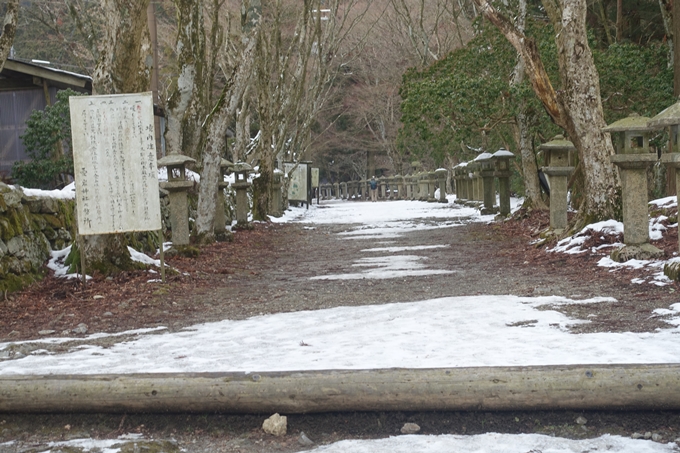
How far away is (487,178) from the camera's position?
71.0 ft

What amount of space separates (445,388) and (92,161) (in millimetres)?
6263

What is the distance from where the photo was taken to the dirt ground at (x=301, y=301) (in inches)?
165

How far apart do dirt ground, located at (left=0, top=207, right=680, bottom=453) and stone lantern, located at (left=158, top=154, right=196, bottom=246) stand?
495 mm

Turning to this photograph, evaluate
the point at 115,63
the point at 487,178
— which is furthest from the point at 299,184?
the point at 115,63

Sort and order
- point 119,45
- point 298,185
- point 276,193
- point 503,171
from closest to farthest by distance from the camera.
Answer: point 119,45 → point 503,171 → point 276,193 → point 298,185

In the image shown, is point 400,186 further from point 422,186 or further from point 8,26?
point 8,26

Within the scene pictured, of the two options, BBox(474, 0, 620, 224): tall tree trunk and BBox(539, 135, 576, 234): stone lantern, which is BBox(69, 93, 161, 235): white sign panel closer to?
BBox(474, 0, 620, 224): tall tree trunk

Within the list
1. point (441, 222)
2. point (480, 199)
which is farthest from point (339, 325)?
point (480, 199)

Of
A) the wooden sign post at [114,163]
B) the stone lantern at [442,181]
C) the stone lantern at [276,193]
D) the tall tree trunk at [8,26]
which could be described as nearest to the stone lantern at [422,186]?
the stone lantern at [442,181]

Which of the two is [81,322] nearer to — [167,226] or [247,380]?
[247,380]

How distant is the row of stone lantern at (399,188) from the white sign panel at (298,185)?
19.8 feet

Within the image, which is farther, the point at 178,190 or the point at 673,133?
the point at 178,190

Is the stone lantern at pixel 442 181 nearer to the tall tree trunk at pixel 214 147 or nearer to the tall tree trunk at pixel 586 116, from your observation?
the tall tree trunk at pixel 214 147

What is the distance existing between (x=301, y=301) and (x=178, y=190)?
4670mm
